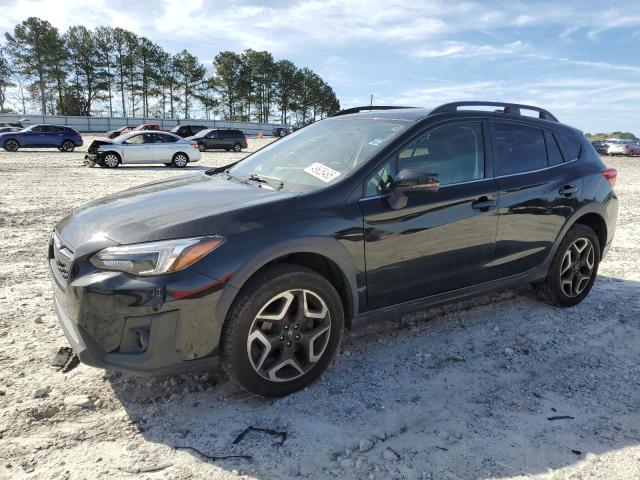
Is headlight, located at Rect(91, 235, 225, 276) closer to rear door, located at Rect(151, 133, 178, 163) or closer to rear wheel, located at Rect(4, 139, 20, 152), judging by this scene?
rear door, located at Rect(151, 133, 178, 163)

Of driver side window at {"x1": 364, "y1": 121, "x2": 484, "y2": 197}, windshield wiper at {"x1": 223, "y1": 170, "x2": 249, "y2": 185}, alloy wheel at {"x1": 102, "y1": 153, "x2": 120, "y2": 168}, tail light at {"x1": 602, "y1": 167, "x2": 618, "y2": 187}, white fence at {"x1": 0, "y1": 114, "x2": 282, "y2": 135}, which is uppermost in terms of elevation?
white fence at {"x1": 0, "y1": 114, "x2": 282, "y2": 135}

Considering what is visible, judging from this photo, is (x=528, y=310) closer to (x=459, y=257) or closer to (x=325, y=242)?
(x=459, y=257)

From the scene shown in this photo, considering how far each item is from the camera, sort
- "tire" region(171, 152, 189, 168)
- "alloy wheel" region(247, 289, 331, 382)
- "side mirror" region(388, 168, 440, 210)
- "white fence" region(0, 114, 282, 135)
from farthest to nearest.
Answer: "white fence" region(0, 114, 282, 135) < "tire" region(171, 152, 189, 168) < "side mirror" region(388, 168, 440, 210) < "alloy wheel" region(247, 289, 331, 382)

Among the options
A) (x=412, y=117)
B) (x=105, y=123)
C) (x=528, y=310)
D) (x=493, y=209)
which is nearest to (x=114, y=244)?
(x=412, y=117)

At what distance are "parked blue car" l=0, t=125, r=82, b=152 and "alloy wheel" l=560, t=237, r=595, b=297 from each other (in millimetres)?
28868

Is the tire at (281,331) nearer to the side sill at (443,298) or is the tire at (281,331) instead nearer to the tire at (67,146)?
the side sill at (443,298)

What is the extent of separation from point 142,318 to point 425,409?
169 cm

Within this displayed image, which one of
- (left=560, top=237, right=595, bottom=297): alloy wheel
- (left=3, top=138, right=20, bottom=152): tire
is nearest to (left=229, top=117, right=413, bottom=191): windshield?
(left=560, top=237, right=595, bottom=297): alloy wheel

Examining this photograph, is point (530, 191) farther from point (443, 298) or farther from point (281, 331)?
point (281, 331)

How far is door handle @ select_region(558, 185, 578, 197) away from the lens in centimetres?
434

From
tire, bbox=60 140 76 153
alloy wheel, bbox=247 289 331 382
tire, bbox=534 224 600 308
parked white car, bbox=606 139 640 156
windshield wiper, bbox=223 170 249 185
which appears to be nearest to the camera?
alloy wheel, bbox=247 289 331 382

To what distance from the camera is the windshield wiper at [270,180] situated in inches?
134

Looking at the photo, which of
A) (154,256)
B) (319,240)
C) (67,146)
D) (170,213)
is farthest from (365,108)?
(67,146)

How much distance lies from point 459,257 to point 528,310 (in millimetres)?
1404
